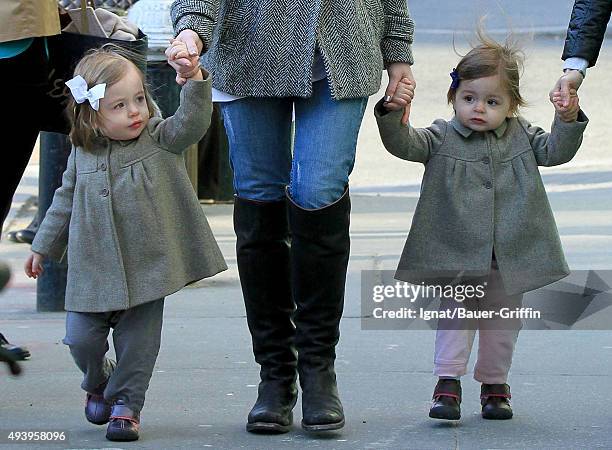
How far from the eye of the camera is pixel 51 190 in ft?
21.0

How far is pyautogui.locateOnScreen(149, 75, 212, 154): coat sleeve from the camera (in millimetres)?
4004

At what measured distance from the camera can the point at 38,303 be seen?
6473mm

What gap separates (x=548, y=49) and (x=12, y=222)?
1021 centimetres

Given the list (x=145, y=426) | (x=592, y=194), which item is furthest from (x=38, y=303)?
(x=592, y=194)

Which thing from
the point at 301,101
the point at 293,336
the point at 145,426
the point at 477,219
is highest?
the point at 301,101

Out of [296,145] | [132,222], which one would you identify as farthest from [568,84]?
[132,222]

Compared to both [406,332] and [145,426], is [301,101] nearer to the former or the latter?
[145,426]

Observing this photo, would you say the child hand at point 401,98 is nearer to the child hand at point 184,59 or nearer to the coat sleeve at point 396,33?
the coat sleeve at point 396,33

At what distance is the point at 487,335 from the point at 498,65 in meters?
0.89

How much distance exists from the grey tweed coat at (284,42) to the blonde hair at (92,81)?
0.23 metres

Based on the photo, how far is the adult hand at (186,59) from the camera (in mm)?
3900

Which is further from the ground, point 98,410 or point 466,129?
point 466,129

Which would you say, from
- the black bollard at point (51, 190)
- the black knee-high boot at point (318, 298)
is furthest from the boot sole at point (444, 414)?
the black bollard at point (51, 190)

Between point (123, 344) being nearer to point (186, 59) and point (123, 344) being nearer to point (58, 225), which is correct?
point (58, 225)
